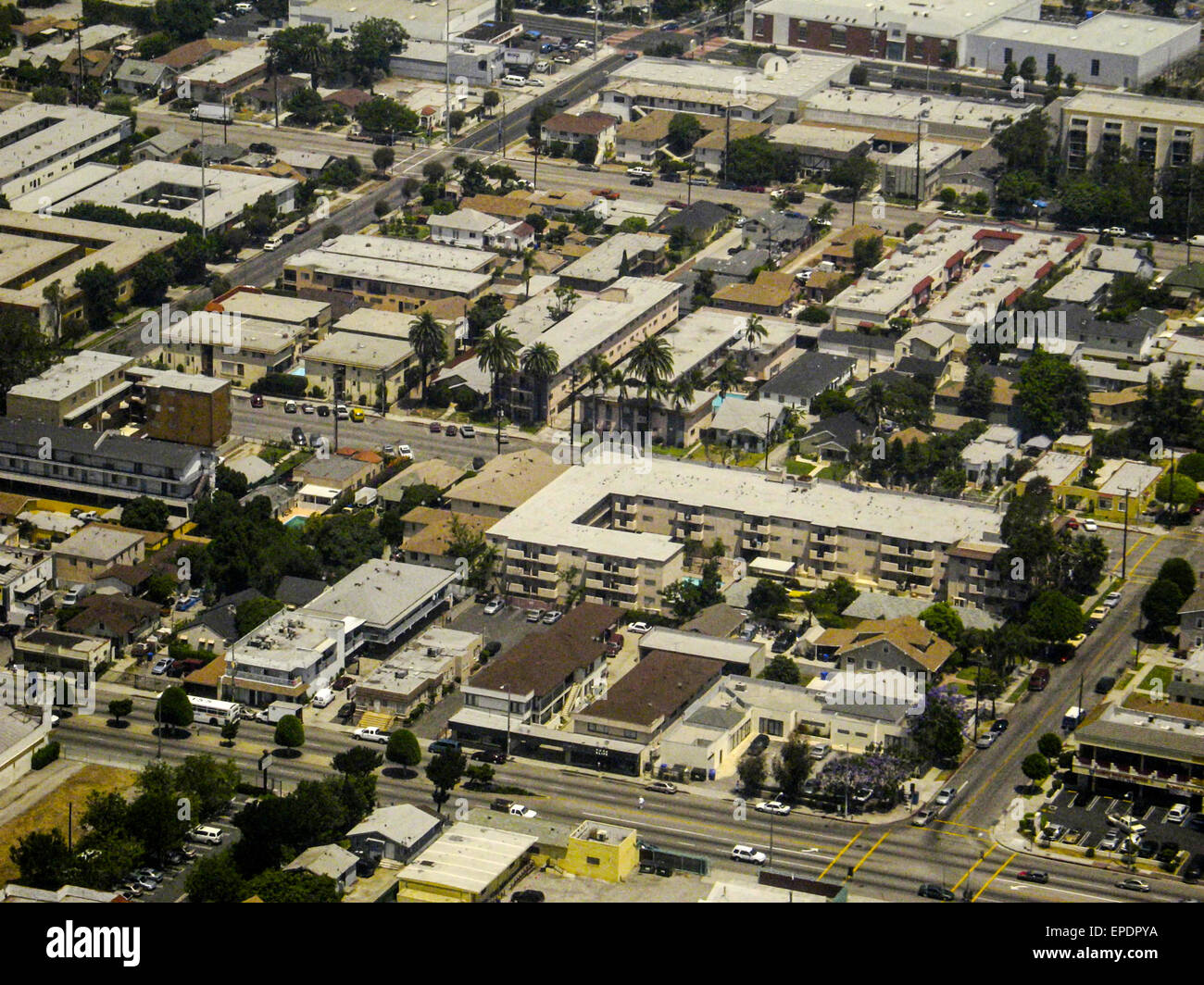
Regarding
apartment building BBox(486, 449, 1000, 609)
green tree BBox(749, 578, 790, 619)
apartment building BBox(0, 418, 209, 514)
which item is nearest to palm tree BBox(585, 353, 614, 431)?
apartment building BBox(486, 449, 1000, 609)

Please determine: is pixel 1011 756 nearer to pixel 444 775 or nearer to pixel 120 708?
pixel 444 775

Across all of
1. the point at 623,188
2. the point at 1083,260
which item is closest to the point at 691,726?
the point at 1083,260

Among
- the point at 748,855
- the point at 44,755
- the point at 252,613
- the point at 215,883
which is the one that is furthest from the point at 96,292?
the point at 748,855

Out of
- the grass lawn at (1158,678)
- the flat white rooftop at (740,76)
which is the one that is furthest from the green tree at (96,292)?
the grass lawn at (1158,678)

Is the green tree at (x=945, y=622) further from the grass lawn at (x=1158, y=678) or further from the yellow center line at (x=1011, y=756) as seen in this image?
the grass lawn at (x=1158, y=678)

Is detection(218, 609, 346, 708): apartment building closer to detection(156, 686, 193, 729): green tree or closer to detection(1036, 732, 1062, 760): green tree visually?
detection(156, 686, 193, 729): green tree

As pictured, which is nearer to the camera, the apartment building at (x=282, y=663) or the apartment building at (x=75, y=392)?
the apartment building at (x=282, y=663)
